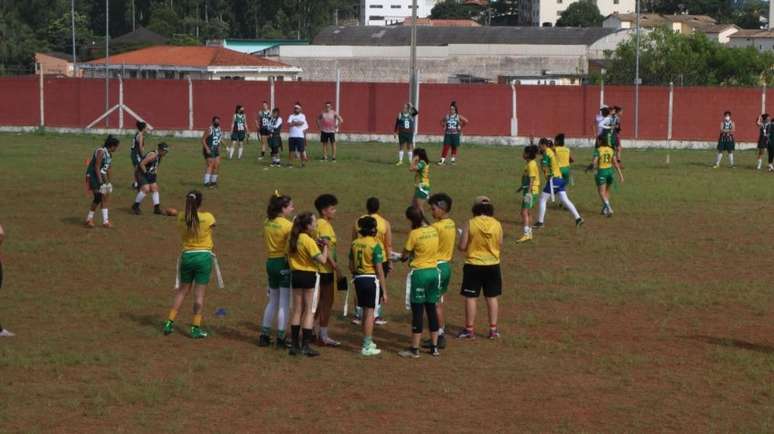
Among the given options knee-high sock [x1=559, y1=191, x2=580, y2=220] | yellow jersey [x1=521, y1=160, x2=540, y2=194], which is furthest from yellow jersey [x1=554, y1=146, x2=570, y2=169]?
yellow jersey [x1=521, y1=160, x2=540, y2=194]

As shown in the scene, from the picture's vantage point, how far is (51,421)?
39.1 feet

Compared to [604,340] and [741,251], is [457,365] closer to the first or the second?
[604,340]

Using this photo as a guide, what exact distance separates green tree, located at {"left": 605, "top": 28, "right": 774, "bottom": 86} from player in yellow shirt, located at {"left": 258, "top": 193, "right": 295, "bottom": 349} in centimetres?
5754

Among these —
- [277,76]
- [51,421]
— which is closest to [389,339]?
[51,421]

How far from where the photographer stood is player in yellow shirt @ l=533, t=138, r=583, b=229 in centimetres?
2389

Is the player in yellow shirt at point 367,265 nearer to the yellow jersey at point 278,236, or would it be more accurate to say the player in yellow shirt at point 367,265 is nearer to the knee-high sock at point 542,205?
the yellow jersey at point 278,236

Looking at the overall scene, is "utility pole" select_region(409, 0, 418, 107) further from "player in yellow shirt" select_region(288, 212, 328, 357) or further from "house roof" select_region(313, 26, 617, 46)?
"house roof" select_region(313, 26, 617, 46)

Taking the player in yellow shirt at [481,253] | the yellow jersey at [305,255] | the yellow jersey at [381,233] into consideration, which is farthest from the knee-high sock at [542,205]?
the yellow jersey at [305,255]

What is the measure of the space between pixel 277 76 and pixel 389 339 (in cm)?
6056

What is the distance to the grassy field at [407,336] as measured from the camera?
12391 mm

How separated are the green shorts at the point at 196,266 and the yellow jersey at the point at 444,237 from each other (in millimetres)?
2725

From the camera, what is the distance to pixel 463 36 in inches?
3937

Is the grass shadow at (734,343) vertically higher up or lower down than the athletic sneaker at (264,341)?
lower down

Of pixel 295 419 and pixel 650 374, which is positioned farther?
pixel 650 374
